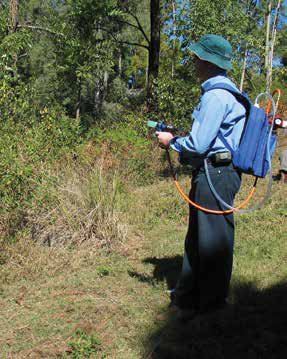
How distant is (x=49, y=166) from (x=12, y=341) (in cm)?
282

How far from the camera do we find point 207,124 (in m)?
2.96

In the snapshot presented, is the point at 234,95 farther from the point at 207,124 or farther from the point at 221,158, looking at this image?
the point at 221,158

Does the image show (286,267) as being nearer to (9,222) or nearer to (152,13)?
(9,222)

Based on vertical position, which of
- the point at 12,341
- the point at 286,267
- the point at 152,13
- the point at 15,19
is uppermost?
the point at 152,13

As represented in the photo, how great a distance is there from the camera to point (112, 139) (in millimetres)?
9336

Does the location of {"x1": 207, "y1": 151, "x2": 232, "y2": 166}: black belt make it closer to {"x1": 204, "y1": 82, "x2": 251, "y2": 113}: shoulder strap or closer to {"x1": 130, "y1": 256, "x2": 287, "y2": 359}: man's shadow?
{"x1": 204, "y1": 82, "x2": 251, "y2": 113}: shoulder strap

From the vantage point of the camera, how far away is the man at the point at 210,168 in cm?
301

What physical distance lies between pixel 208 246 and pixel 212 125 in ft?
2.99

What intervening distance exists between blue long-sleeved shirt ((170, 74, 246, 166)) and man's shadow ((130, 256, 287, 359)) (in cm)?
126

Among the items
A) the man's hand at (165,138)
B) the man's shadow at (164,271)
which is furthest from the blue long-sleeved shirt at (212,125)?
the man's shadow at (164,271)

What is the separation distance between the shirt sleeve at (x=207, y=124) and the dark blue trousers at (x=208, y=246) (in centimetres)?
→ 23

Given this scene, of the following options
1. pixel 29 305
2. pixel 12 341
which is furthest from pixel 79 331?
pixel 29 305

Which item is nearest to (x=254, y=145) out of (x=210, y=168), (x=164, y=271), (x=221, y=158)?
(x=221, y=158)

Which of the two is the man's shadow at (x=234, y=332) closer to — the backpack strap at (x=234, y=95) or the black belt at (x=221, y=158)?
the black belt at (x=221, y=158)
